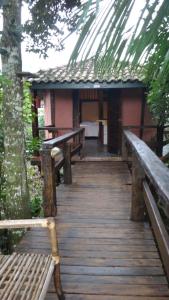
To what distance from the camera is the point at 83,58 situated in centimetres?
67

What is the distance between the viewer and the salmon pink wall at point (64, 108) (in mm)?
9477

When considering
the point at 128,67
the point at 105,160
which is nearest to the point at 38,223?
the point at 128,67

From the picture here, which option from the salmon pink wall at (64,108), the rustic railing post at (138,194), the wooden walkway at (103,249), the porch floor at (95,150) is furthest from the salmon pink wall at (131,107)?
the rustic railing post at (138,194)

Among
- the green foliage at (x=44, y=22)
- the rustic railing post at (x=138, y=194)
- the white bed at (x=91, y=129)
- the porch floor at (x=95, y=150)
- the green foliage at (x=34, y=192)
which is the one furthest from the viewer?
the white bed at (x=91, y=129)

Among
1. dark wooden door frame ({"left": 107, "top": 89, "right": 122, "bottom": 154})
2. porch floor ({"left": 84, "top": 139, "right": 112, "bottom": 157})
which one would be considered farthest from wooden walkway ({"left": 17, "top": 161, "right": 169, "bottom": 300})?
dark wooden door frame ({"left": 107, "top": 89, "right": 122, "bottom": 154})

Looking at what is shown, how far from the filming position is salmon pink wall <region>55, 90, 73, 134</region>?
9477mm

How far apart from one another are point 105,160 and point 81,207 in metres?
3.65

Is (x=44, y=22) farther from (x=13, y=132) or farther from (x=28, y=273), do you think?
(x=28, y=273)

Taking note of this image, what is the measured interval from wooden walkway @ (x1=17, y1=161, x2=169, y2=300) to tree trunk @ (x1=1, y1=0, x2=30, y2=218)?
58 centimetres

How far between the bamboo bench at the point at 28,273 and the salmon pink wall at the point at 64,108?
25.2 feet

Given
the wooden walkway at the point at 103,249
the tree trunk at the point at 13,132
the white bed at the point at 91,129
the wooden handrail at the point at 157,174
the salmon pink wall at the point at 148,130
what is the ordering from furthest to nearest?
the white bed at the point at 91,129
the salmon pink wall at the point at 148,130
the tree trunk at the point at 13,132
the wooden walkway at the point at 103,249
the wooden handrail at the point at 157,174

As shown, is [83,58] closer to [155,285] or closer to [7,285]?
[7,285]

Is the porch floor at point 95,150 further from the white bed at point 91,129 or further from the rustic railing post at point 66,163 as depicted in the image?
the rustic railing post at point 66,163

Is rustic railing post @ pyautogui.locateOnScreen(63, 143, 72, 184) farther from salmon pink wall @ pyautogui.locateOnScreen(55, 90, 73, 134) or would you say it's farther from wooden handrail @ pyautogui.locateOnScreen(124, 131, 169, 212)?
salmon pink wall @ pyautogui.locateOnScreen(55, 90, 73, 134)
